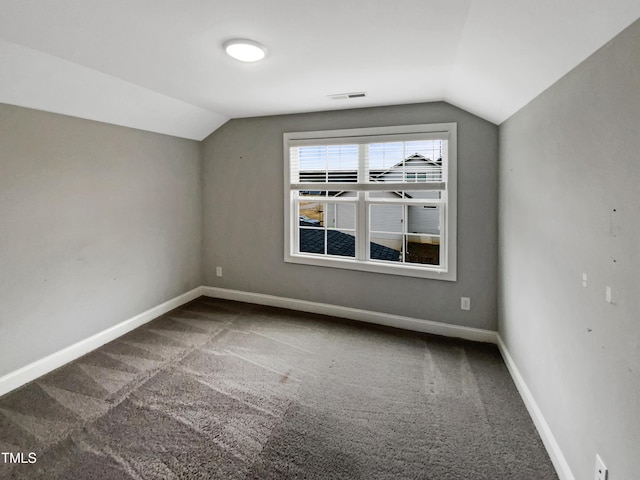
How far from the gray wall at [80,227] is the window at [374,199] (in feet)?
4.75

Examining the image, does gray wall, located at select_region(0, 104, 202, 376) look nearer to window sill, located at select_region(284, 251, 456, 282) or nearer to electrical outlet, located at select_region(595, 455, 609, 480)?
window sill, located at select_region(284, 251, 456, 282)

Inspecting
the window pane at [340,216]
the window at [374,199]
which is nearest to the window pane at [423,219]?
the window at [374,199]

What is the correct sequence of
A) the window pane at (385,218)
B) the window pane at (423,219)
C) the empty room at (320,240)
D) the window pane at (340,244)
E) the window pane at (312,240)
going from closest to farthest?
the empty room at (320,240), the window pane at (423,219), the window pane at (385,218), the window pane at (340,244), the window pane at (312,240)

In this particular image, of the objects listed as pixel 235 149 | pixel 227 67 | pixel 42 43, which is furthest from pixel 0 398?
pixel 235 149

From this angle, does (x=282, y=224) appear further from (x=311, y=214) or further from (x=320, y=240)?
(x=320, y=240)

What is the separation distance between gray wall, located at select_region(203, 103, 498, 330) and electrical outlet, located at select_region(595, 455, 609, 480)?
6.16 ft

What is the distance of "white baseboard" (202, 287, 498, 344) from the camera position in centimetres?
322

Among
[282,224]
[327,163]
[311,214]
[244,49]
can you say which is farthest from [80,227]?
[327,163]

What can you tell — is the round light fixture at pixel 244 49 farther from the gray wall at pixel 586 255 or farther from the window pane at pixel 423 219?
the window pane at pixel 423 219

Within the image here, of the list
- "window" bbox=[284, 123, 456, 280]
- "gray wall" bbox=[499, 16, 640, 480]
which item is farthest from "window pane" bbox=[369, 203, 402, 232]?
"gray wall" bbox=[499, 16, 640, 480]

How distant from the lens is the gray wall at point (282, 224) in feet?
10.2

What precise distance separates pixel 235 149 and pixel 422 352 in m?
3.14

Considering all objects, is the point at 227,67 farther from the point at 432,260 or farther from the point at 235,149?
the point at 432,260

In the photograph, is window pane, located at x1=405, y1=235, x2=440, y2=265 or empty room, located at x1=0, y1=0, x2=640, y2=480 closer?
empty room, located at x1=0, y1=0, x2=640, y2=480
